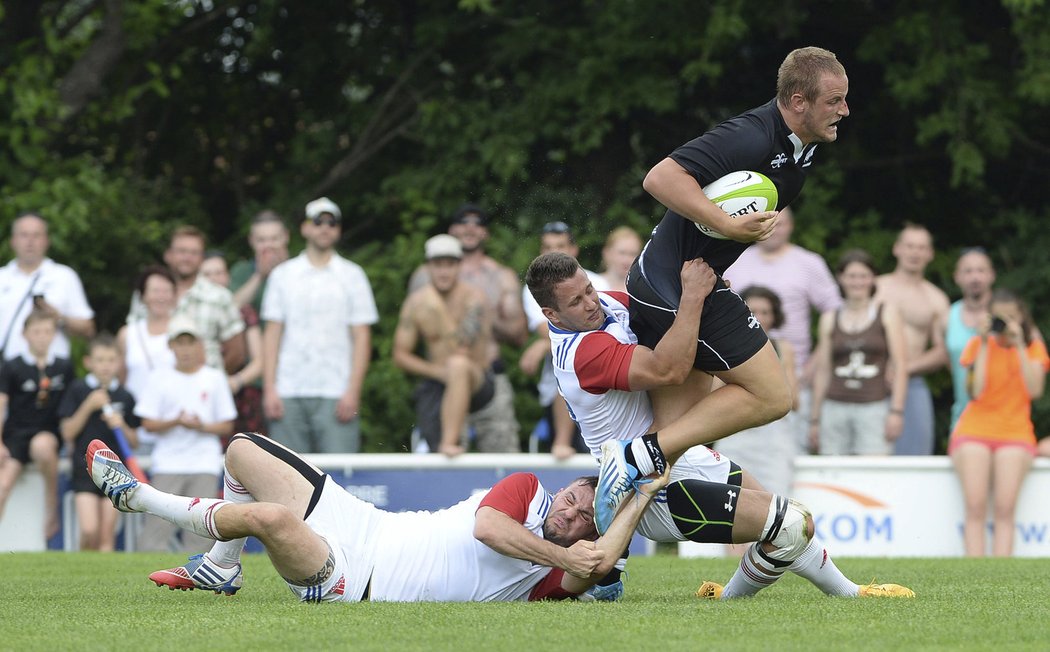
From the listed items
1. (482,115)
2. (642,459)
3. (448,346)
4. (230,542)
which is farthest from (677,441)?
(482,115)

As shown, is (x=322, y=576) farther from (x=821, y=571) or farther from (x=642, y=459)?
Answer: (x=821, y=571)

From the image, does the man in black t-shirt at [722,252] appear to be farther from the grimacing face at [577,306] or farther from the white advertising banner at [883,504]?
the white advertising banner at [883,504]

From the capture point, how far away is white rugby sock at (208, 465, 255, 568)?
6.69 m

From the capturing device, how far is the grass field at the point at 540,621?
17.2ft

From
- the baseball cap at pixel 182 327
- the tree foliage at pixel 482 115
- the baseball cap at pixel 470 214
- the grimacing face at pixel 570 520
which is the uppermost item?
the tree foliage at pixel 482 115

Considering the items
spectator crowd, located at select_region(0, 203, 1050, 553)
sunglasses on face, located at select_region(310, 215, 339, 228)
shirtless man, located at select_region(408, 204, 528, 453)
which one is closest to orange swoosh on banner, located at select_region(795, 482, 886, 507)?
spectator crowd, located at select_region(0, 203, 1050, 553)

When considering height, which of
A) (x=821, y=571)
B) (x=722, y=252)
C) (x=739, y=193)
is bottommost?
(x=821, y=571)

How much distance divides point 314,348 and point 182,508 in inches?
170

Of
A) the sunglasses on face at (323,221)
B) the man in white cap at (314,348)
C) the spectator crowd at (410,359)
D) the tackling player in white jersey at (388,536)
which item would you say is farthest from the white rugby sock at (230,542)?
the sunglasses on face at (323,221)

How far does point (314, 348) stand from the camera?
1082cm

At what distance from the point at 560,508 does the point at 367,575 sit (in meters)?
0.86

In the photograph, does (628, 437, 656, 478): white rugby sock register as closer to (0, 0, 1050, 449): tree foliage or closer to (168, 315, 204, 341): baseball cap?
(168, 315, 204, 341): baseball cap

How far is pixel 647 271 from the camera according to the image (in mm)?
6773

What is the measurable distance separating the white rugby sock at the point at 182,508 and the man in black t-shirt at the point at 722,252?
160cm
